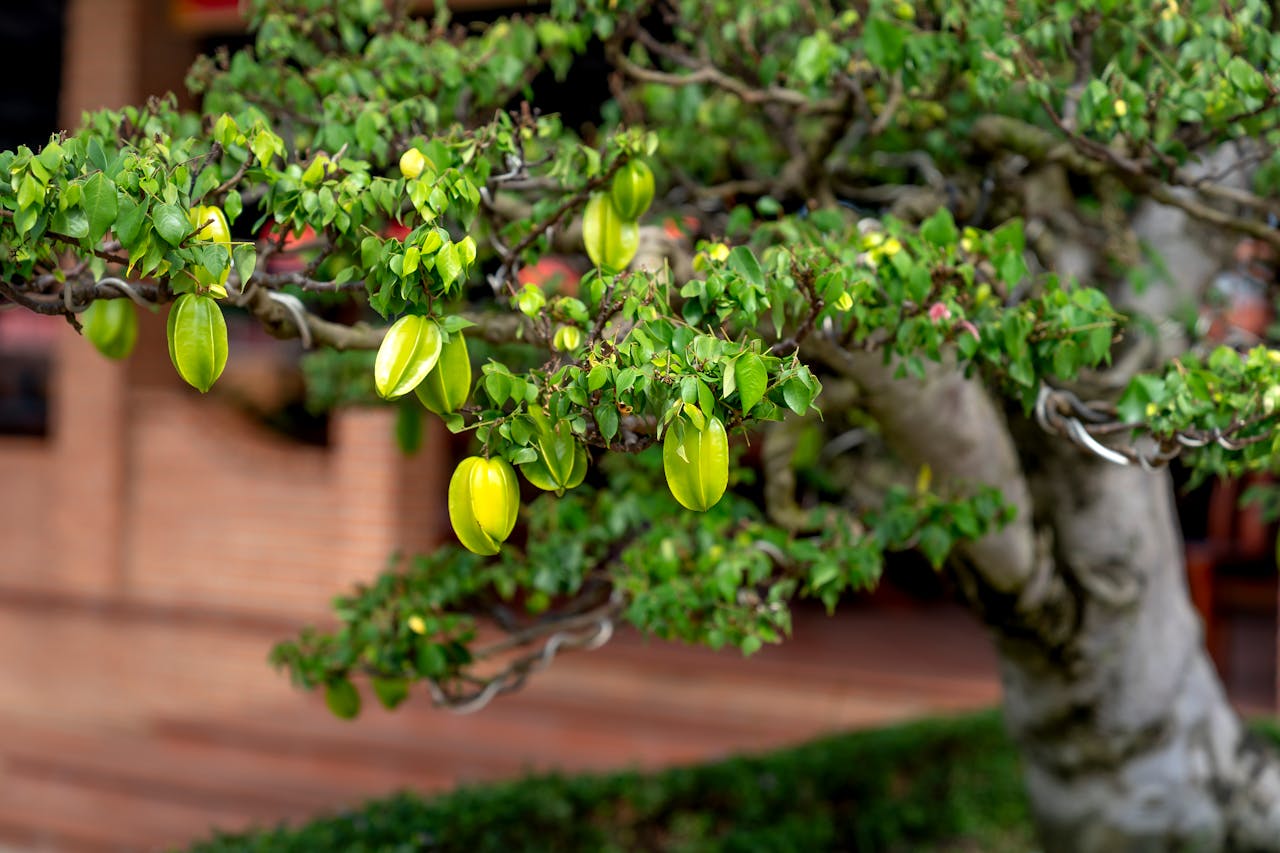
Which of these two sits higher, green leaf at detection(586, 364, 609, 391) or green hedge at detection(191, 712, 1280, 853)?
green leaf at detection(586, 364, 609, 391)

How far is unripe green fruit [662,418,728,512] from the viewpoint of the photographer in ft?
4.56

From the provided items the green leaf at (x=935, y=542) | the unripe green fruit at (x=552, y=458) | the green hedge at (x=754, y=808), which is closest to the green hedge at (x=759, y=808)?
→ the green hedge at (x=754, y=808)

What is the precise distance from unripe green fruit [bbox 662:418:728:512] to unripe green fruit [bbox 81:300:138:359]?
1.06 metres

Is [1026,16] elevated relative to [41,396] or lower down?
elevated

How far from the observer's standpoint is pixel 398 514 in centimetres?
762

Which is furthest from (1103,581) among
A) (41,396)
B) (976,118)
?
(41,396)

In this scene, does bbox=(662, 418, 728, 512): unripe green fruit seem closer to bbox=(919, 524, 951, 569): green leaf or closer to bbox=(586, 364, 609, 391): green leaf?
bbox=(586, 364, 609, 391): green leaf

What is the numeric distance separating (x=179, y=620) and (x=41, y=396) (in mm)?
4275

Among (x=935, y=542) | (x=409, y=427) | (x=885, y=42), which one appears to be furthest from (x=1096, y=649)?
(x=409, y=427)

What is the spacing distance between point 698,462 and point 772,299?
18.2 inches

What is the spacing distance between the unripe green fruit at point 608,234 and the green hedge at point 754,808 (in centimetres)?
177

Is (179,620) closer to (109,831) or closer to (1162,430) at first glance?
(109,831)

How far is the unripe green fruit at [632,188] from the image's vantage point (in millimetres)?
1938

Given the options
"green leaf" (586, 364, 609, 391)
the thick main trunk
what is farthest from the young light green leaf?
the thick main trunk
